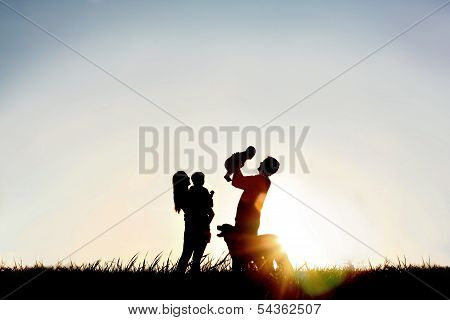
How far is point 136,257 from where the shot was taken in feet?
25.7

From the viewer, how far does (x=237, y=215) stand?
7586 millimetres

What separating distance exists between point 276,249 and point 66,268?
322 centimetres

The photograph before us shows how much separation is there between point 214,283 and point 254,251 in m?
0.84

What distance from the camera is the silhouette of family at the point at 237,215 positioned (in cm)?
727

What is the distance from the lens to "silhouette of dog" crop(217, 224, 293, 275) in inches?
277

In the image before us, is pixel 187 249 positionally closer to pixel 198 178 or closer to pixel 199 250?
pixel 199 250

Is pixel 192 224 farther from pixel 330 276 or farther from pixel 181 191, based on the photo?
pixel 330 276

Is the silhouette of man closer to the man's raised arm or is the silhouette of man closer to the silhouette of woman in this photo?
the man's raised arm

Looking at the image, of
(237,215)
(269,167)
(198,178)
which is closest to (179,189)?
(198,178)

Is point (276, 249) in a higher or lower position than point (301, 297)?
higher

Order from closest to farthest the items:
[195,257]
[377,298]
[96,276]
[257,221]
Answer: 1. [377,298]
2. [96,276]
3. [257,221]
4. [195,257]

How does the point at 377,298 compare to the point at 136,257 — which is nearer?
the point at 377,298

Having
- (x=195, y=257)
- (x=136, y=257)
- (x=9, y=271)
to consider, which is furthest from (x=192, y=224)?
(x=9, y=271)

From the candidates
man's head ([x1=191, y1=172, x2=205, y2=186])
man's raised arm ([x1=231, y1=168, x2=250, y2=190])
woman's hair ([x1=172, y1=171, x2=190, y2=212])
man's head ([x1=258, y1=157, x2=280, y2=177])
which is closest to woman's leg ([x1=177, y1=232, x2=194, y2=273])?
woman's hair ([x1=172, y1=171, x2=190, y2=212])
